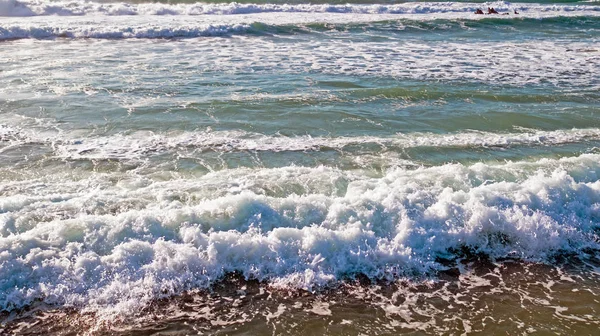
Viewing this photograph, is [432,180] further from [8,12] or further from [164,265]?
[8,12]

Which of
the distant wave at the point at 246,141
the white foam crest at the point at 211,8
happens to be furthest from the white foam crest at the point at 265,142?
the white foam crest at the point at 211,8

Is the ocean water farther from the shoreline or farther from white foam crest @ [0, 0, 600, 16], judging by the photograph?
white foam crest @ [0, 0, 600, 16]

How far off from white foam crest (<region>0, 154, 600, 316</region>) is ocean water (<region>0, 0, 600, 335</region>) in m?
0.03

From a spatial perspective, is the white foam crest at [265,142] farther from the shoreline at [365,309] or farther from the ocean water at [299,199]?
the shoreline at [365,309]

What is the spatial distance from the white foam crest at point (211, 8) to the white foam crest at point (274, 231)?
82.6 feet

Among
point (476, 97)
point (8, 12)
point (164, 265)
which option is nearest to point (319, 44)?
point (476, 97)

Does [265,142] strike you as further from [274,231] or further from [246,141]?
[274,231]

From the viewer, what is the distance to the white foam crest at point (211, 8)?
29703 millimetres

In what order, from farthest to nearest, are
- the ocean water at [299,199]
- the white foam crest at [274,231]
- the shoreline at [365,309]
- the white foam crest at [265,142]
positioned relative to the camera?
the white foam crest at [265,142] → the white foam crest at [274,231] → the ocean water at [299,199] → the shoreline at [365,309]

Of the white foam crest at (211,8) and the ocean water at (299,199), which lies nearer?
the ocean water at (299,199)

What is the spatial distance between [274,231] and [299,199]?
841 mm

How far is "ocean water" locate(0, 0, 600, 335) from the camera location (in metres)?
5.16

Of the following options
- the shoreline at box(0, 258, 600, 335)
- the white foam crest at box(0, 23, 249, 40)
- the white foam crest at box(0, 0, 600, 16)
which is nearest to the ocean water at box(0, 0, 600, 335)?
the shoreline at box(0, 258, 600, 335)

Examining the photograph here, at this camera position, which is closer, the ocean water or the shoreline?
the shoreline
